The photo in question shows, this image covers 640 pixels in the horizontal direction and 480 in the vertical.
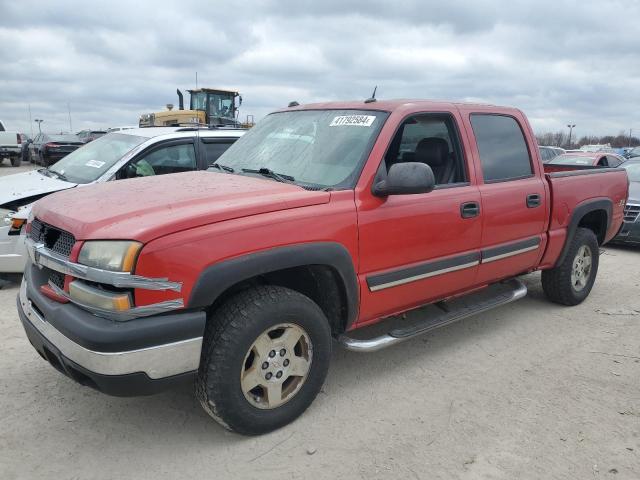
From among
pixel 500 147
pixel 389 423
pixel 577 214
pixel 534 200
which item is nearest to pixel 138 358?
pixel 389 423

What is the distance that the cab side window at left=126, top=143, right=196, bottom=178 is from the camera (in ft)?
19.5

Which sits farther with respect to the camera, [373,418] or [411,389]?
[411,389]

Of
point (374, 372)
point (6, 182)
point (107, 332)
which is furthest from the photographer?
point (6, 182)

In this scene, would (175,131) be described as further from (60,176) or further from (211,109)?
(211,109)

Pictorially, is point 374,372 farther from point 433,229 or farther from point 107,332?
point 107,332

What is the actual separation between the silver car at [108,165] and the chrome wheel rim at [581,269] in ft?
13.6

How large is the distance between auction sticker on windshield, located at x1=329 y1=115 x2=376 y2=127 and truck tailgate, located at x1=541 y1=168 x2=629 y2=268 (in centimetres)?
200

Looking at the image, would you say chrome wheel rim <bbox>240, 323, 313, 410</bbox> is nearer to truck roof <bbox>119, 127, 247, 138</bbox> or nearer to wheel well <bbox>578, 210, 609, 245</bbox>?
wheel well <bbox>578, 210, 609, 245</bbox>

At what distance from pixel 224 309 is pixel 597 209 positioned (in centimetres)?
408

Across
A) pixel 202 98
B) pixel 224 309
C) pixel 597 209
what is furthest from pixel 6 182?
pixel 202 98

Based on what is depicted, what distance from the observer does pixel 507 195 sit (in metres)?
4.14

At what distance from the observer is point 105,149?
6336 millimetres

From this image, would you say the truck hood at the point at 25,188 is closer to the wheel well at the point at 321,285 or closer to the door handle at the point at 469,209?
the wheel well at the point at 321,285

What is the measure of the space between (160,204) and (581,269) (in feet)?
14.2
